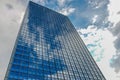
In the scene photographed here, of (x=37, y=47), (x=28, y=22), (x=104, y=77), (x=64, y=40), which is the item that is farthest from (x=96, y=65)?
(x=28, y=22)

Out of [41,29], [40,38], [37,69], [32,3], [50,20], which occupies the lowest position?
A: [37,69]

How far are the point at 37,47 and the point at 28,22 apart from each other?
2069cm

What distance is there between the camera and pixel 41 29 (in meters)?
100

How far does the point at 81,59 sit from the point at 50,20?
38545 millimetres

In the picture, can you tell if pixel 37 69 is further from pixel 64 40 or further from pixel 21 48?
pixel 64 40

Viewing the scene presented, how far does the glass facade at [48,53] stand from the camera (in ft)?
226

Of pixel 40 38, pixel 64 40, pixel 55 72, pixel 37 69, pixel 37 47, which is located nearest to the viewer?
pixel 37 69

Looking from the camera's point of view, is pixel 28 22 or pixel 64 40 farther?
pixel 64 40

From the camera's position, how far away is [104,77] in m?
95.6

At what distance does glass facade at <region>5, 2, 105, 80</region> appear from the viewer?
69000 millimetres

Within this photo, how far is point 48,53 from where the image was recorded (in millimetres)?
Answer: 86250

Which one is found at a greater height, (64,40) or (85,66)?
(64,40)

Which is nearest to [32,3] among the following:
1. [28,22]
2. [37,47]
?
[28,22]

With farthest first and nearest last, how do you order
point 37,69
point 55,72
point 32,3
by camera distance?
point 32,3, point 55,72, point 37,69
